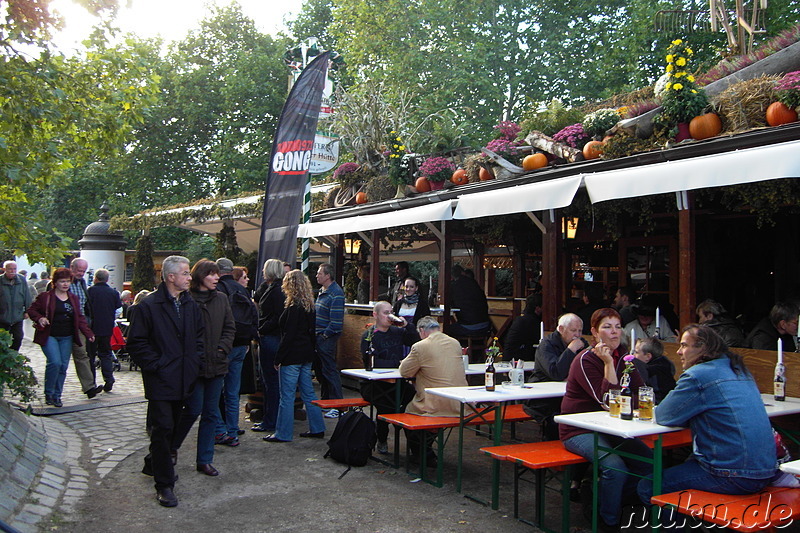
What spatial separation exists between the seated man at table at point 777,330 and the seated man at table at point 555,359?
151cm

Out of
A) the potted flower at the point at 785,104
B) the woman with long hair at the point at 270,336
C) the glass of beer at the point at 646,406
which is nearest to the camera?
the glass of beer at the point at 646,406

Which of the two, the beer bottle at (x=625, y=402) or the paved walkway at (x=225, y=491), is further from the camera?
the paved walkway at (x=225, y=491)

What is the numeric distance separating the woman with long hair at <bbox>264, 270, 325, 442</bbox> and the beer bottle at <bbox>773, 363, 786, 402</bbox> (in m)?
4.04

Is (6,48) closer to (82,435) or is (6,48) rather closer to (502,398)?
(82,435)

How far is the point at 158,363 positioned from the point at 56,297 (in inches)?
172

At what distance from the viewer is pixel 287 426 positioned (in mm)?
6754

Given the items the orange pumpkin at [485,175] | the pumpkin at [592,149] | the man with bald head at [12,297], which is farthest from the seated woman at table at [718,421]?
the man with bald head at [12,297]

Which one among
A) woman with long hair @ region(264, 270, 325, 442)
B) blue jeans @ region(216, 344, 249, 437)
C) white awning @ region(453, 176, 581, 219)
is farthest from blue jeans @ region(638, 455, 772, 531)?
blue jeans @ region(216, 344, 249, 437)

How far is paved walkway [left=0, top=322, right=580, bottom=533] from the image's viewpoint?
452cm

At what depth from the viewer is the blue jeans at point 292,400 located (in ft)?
21.9

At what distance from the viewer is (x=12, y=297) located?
28.5 feet

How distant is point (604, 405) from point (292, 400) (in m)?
3.24

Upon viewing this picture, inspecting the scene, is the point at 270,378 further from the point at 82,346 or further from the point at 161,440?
the point at 82,346

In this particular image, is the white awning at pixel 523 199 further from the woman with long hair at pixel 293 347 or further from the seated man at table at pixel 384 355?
the woman with long hair at pixel 293 347
